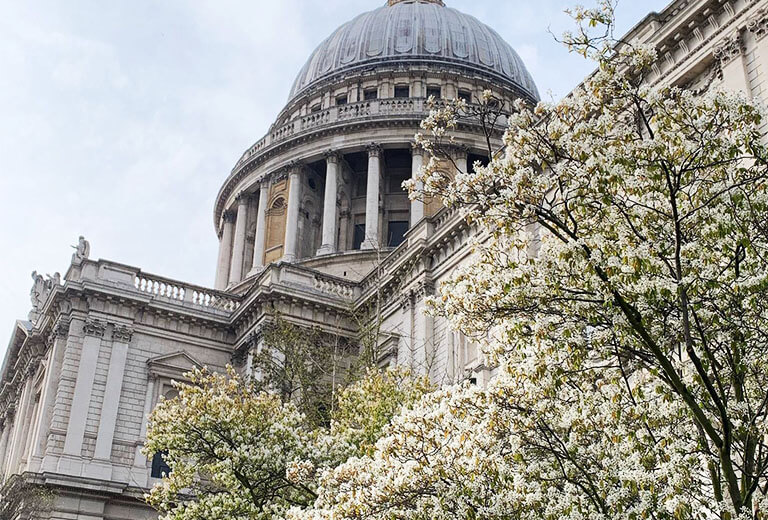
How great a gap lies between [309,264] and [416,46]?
57.9 feet

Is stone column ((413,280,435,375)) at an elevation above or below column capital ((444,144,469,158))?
below

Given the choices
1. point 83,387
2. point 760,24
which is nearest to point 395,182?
point 83,387

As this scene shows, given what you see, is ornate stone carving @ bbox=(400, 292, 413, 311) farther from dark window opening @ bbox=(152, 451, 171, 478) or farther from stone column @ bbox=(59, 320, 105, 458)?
stone column @ bbox=(59, 320, 105, 458)

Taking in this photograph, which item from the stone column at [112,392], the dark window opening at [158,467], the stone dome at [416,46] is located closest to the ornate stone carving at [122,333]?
the stone column at [112,392]

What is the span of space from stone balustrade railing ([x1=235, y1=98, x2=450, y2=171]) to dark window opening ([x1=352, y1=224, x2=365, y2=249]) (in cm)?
550

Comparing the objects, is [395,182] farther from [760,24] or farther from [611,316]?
[611,316]

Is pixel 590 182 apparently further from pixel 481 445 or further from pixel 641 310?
pixel 481 445

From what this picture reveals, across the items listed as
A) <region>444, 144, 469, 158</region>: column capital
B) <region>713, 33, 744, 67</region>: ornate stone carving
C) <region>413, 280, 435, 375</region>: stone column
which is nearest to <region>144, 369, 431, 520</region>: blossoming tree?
<region>413, 280, 435, 375</region>: stone column

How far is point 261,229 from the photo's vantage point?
46.1 m

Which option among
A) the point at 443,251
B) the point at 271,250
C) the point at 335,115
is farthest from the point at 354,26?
the point at 443,251

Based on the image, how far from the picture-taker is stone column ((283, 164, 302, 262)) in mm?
43572

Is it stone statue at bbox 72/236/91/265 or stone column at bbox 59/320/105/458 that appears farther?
stone statue at bbox 72/236/91/265

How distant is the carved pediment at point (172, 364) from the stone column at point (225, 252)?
16820mm

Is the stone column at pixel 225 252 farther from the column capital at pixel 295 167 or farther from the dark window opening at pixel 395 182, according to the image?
the dark window opening at pixel 395 182
